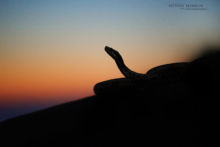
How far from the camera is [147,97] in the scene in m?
1.38

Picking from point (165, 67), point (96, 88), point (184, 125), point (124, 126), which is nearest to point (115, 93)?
point (96, 88)

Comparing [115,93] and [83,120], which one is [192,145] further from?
[83,120]

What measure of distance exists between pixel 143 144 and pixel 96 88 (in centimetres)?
51

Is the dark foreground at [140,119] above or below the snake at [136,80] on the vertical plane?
below

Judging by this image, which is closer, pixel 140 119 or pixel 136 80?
pixel 140 119

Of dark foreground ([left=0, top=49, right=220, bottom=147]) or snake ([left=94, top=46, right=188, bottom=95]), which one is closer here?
dark foreground ([left=0, top=49, right=220, bottom=147])

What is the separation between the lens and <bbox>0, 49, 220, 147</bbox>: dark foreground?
3.09 ft

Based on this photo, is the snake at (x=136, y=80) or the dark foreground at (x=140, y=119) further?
the snake at (x=136, y=80)

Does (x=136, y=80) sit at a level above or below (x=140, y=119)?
above

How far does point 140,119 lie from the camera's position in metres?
1.24

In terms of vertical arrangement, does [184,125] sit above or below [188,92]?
below

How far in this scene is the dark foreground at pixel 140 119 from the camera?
37.1 inches

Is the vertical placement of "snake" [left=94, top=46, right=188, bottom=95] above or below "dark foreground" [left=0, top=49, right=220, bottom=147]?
above

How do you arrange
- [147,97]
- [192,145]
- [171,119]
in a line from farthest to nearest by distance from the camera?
[147,97] → [171,119] → [192,145]
